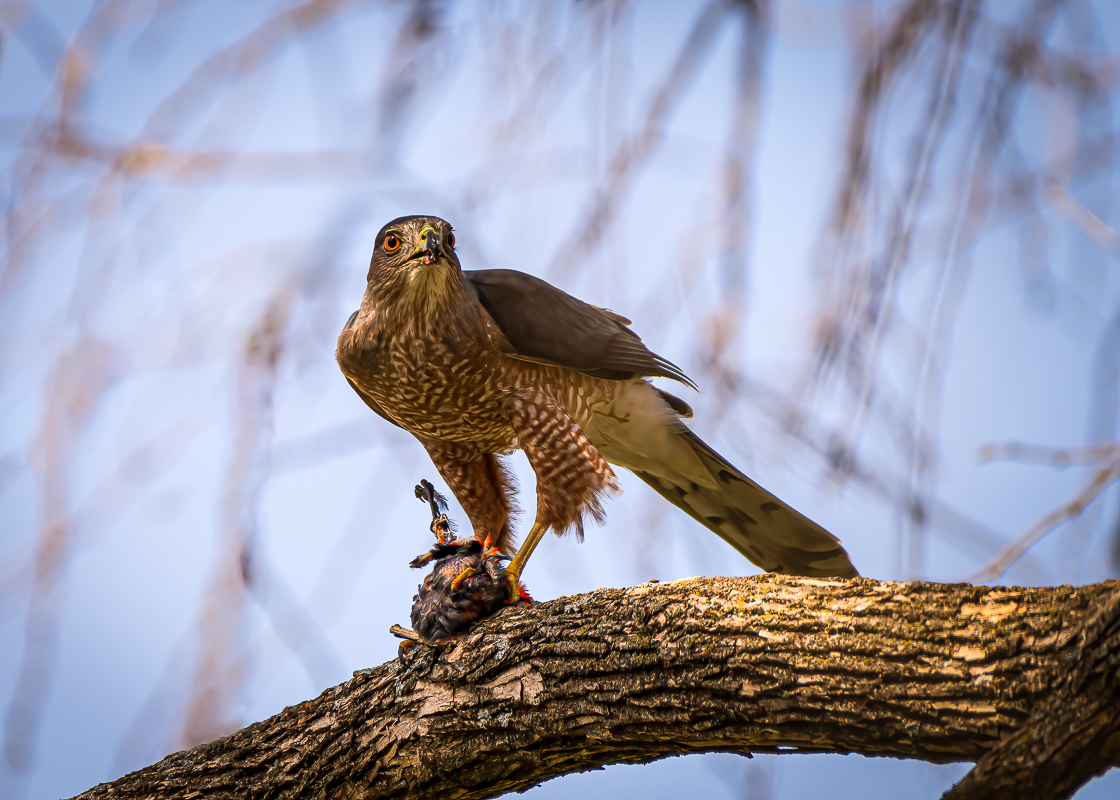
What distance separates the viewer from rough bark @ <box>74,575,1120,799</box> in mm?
1531

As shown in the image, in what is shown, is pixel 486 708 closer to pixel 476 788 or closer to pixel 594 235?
pixel 476 788

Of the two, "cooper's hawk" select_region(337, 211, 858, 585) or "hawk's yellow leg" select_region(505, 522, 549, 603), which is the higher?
"cooper's hawk" select_region(337, 211, 858, 585)

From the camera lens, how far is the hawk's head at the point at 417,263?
2891mm

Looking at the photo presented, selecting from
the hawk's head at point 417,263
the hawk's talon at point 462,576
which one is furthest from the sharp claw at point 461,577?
the hawk's head at point 417,263

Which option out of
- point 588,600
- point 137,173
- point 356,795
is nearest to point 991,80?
point 588,600

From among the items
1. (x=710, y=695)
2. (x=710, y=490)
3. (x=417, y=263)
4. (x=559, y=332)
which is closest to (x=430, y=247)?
(x=417, y=263)

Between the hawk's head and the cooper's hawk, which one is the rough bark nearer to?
the cooper's hawk

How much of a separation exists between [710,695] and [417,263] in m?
1.75

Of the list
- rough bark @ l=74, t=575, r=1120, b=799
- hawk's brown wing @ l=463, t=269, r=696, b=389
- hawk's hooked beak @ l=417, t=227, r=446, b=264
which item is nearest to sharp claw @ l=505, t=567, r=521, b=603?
rough bark @ l=74, t=575, r=1120, b=799

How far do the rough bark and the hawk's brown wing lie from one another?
1043 millimetres

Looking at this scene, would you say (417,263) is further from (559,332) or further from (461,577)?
(461,577)

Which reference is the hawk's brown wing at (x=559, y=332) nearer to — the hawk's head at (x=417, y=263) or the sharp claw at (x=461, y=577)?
the hawk's head at (x=417, y=263)

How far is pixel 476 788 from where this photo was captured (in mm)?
2229

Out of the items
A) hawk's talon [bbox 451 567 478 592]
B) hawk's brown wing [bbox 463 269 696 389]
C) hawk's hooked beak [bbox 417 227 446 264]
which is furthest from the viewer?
hawk's brown wing [bbox 463 269 696 389]
